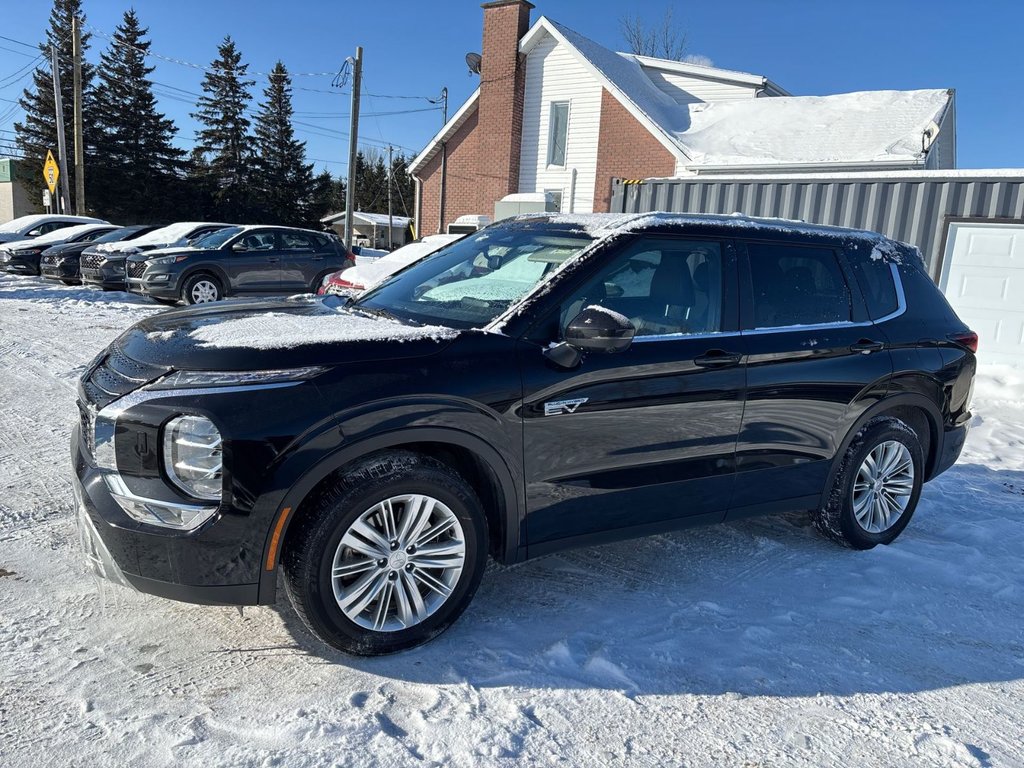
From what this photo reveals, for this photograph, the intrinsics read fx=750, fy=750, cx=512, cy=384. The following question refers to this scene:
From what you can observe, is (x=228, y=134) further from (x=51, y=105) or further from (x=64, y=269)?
(x=64, y=269)

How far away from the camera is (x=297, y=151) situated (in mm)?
51344

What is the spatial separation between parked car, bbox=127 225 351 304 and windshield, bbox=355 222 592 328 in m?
9.59

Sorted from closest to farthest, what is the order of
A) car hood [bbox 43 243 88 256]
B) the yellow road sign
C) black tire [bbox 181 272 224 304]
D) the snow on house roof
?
black tire [bbox 181 272 224 304]
car hood [bbox 43 243 88 256]
the snow on house roof
the yellow road sign

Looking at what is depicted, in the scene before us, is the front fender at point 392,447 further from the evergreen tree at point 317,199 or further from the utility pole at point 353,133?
the evergreen tree at point 317,199

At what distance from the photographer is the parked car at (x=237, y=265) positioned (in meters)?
12.7

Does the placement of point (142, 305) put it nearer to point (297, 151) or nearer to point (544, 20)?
point (544, 20)

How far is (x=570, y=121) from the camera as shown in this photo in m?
22.4

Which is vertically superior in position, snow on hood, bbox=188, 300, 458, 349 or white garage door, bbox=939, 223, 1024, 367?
white garage door, bbox=939, 223, 1024, 367

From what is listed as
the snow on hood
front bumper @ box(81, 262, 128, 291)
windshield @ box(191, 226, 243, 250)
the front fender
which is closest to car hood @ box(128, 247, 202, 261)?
windshield @ box(191, 226, 243, 250)

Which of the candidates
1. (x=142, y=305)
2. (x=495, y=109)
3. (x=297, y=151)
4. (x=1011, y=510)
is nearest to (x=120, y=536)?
(x=1011, y=510)

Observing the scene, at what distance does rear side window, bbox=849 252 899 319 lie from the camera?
430 centimetres

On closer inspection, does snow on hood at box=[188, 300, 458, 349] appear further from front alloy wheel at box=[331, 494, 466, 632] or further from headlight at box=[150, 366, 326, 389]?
front alloy wheel at box=[331, 494, 466, 632]

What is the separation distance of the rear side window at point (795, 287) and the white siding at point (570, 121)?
18326mm

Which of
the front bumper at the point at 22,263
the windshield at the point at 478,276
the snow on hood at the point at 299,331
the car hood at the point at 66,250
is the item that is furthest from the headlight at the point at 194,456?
the front bumper at the point at 22,263
